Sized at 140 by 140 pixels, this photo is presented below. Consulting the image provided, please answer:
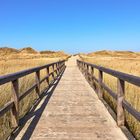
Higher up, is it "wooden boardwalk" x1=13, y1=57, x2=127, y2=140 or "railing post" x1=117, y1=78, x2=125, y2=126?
"railing post" x1=117, y1=78, x2=125, y2=126

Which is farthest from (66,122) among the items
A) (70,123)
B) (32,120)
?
(32,120)

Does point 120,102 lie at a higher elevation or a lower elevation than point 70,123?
higher

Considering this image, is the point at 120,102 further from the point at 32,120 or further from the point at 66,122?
the point at 32,120

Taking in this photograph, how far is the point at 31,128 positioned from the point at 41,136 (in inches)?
25.9

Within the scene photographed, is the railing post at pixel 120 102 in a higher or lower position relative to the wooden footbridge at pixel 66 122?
higher

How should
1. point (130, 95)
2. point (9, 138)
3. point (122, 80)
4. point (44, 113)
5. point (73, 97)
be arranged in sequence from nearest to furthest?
1. point (9, 138)
2. point (122, 80)
3. point (44, 113)
4. point (130, 95)
5. point (73, 97)

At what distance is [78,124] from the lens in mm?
6875

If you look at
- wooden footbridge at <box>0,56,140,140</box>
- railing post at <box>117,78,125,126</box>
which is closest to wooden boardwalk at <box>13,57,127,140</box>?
wooden footbridge at <box>0,56,140,140</box>

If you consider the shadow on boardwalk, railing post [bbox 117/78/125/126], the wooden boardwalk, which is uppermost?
railing post [bbox 117/78/125/126]

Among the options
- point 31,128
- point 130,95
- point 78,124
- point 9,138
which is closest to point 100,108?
point 130,95

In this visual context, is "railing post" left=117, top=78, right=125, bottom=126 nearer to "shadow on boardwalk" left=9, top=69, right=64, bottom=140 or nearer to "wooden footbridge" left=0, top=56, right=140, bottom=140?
"wooden footbridge" left=0, top=56, right=140, bottom=140

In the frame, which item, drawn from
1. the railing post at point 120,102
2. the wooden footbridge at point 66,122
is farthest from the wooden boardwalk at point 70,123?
the railing post at point 120,102

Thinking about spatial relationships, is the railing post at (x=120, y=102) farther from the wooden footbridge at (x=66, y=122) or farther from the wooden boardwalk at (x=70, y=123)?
the wooden boardwalk at (x=70, y=123)

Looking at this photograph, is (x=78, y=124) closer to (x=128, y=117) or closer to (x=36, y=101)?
(x=128, y=117)
